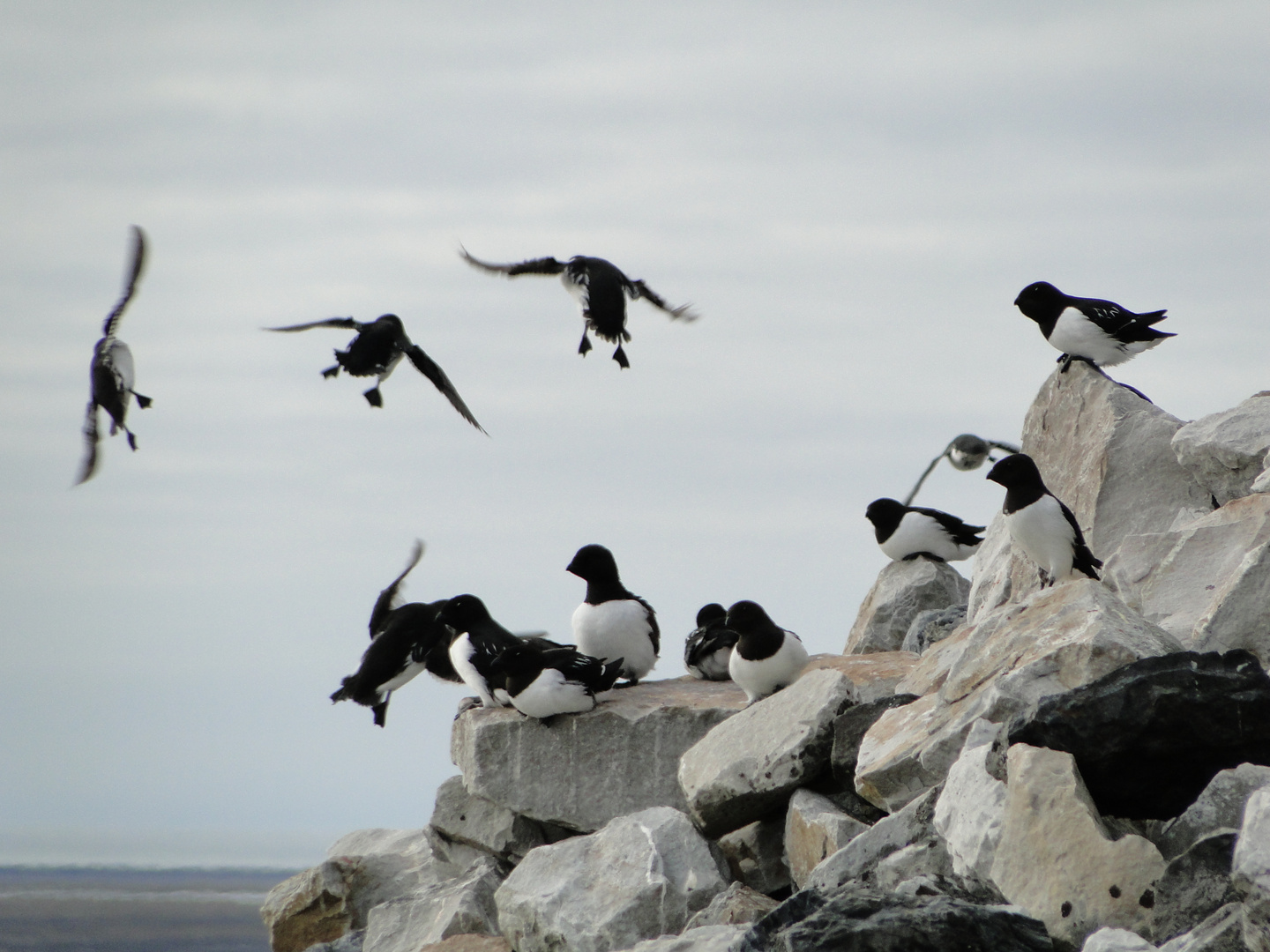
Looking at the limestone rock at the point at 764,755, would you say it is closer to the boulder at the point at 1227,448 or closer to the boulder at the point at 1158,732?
the boulder at the point at 1158,732

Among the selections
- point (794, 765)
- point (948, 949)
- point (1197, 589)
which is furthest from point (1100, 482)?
point (948, 949)

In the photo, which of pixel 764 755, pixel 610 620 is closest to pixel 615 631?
pixel 610 620

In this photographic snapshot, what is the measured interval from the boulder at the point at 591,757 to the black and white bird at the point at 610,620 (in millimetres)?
629

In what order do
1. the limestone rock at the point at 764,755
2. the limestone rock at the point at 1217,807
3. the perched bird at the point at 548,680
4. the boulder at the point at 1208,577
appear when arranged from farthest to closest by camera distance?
the perched bird at the point at 548,680 → the limestone rock at the point at 764,755 → the boulder at the point at 1208,577 → the limestone rock at the point at 1217,807

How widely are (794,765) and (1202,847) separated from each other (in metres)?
2.76

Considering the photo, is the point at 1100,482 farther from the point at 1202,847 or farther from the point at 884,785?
the point at 1202,847

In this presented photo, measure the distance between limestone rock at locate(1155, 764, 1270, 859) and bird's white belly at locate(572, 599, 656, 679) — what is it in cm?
492

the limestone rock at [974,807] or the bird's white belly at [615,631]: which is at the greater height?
the bird's white belly at [615,631]

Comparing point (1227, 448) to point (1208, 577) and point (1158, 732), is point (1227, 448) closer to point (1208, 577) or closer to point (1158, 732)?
point (1208, 577)

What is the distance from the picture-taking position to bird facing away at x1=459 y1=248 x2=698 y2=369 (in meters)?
10.4

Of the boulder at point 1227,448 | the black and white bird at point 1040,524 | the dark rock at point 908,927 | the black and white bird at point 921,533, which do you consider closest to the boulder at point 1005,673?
the black and white bird at point 1040,524

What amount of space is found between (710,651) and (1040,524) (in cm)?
297

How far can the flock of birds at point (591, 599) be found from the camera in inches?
343

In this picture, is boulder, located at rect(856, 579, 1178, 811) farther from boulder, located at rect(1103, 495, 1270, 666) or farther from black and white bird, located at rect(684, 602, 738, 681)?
black and white bird, located at rect(684, 602, 738, 681)
